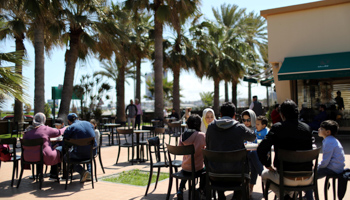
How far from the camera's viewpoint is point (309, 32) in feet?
44.1

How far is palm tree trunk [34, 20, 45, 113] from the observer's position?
13000 millimetres

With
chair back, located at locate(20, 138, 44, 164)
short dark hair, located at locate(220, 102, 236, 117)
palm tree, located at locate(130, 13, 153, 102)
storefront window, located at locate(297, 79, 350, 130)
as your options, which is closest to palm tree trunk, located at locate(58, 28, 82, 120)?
palm tree, located at locate(130, 13, 153, 102)

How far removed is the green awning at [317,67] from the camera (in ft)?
39.0

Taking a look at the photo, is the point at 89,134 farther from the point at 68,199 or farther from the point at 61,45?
the point at 61,45

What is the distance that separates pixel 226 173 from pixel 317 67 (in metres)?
9.95

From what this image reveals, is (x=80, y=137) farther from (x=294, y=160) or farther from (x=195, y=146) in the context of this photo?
(x=294, y=160)

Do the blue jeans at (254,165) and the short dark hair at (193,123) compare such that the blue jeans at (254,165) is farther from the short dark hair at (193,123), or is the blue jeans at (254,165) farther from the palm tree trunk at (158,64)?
the palm tree trunk at (158,64)

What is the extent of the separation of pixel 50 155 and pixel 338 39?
11.9 m

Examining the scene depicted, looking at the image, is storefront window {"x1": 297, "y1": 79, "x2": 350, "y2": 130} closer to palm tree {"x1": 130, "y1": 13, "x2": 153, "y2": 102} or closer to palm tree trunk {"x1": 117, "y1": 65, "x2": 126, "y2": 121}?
palm tree {"x1": 130, "y1": 13, "x2": 153, "y2": 102}

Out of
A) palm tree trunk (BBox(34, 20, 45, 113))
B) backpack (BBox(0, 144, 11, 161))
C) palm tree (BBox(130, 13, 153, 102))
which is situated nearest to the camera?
backpack (BBox(0, 144, 11, 161))

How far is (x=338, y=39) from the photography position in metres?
13.0

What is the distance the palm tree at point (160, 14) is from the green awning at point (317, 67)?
22.5ft

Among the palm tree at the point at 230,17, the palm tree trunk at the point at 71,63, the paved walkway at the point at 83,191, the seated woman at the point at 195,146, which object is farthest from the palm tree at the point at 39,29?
the palm tree at the point at 230,17

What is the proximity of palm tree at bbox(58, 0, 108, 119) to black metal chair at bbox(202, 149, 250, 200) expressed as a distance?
12101mm
